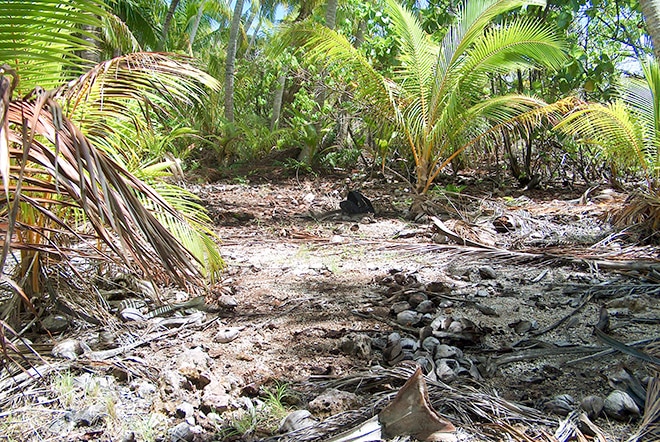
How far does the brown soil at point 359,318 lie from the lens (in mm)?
1763

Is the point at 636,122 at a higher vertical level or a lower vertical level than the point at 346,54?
lower

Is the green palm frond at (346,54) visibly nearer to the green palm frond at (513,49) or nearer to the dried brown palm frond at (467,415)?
the green palm frond at (513,49)

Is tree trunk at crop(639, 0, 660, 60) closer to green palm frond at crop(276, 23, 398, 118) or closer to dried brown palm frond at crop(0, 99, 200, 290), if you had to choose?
green palm frond at crop(276, 23, 398, 118)

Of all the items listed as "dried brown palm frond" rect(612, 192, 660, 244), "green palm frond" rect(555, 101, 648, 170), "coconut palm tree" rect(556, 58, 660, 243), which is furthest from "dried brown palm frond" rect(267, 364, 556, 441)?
"green palm frond" rect(555, 101, 648, 170)

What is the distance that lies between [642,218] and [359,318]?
2.65m

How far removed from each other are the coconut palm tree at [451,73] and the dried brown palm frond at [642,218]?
1197mm

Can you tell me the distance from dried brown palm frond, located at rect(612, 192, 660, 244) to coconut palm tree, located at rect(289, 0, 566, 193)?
3.93 feet

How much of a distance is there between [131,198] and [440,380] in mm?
1218

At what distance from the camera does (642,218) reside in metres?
3.86

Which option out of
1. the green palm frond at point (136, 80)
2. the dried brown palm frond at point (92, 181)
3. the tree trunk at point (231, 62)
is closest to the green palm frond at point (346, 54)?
the green palm frond at point (136, 80)

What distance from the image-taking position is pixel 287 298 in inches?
111

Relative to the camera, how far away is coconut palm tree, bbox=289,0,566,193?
15.4 ft

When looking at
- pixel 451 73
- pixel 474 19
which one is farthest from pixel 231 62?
pixel 474 19

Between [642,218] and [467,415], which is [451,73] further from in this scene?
[467,415]
